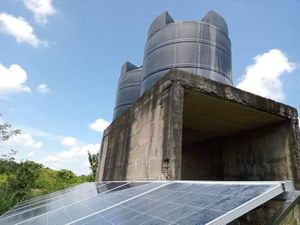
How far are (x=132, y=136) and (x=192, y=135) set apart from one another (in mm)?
3013

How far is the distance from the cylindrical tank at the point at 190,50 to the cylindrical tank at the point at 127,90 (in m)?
2.94

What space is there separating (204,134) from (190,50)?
270cm

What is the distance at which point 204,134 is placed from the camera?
850 cm

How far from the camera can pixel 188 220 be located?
1.49 m

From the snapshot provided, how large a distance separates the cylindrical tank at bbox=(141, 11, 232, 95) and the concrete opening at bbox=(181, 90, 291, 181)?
5.48ft

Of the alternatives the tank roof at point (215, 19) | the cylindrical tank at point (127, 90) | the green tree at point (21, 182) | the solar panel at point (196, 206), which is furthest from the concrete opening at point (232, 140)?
the green tree at point (21, 182)

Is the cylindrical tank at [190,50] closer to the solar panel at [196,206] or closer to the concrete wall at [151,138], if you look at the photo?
the concrete wall at [151,138]

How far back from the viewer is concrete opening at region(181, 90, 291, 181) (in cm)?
613

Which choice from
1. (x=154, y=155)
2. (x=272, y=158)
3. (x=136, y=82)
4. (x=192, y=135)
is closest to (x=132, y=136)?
(x=154, y=155)

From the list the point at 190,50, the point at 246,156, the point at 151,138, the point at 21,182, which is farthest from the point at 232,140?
the point at 21,182

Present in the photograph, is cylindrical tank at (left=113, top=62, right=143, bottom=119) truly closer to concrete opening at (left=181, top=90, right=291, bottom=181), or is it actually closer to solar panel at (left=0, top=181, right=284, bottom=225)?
concrete opening at (left=181, top=90, right=291, bottom=181)

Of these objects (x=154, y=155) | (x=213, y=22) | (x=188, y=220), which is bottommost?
(x=188, y=220)

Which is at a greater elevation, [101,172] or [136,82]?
[136,82]

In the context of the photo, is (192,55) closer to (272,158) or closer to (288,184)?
(272,158)
